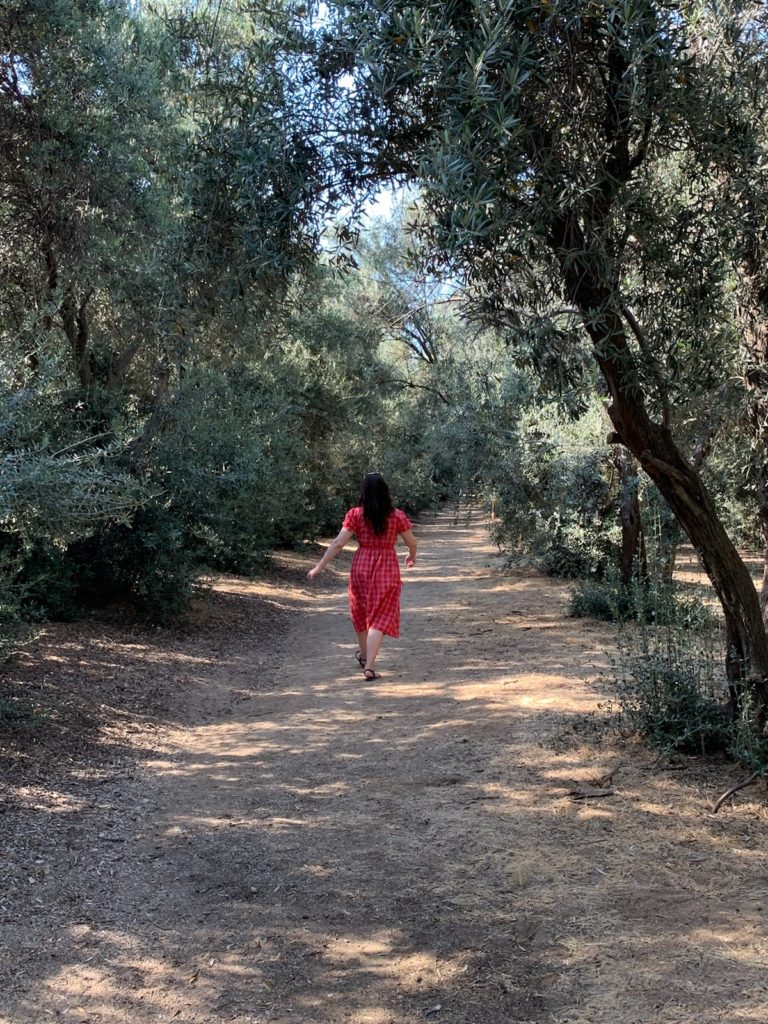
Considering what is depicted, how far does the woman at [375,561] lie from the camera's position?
8.05 metres

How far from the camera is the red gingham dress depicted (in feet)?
26.4

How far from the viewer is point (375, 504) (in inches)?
317

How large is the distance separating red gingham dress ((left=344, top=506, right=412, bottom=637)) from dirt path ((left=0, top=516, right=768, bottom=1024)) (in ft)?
2.53

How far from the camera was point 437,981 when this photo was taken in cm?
353

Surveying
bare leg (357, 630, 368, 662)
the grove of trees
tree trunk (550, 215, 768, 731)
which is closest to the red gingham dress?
bare leg (357, 630, 368, 662)

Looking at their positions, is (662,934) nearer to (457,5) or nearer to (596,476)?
(457,5)

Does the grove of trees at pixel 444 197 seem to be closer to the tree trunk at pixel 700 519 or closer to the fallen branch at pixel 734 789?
the tree trunk at pixel 700 519

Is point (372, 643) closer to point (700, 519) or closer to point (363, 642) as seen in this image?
point (363, 642)

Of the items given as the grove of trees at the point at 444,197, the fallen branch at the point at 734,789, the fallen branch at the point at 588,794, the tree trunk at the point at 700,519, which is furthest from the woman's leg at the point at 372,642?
the fallen branch at the point at 734,789

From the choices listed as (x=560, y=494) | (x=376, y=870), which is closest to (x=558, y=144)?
(x=376, y=870)

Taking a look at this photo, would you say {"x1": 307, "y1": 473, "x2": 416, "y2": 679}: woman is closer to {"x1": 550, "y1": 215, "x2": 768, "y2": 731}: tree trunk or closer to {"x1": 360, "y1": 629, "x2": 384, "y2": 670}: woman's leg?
{"x1": 360, "y1": 629, "x2": 384, "y2": 670}: woman's leg

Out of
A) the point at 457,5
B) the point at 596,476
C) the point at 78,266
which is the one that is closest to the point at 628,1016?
the point at 457,5

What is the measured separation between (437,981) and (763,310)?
15.2ft

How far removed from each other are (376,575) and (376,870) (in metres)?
3.79
